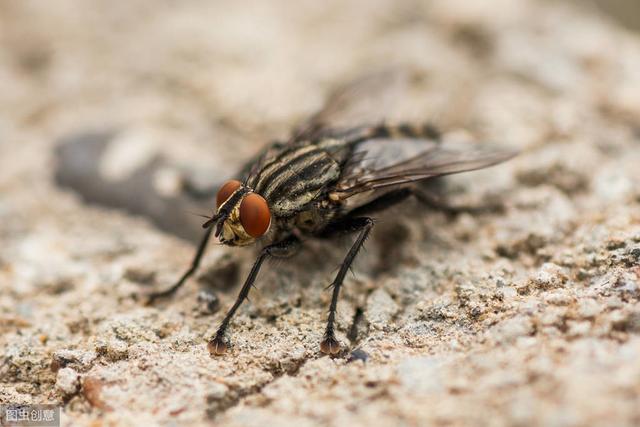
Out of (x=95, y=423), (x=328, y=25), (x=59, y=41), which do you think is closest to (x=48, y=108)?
(x=59, y=41)

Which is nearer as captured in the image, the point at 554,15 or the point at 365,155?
the point at 365,155

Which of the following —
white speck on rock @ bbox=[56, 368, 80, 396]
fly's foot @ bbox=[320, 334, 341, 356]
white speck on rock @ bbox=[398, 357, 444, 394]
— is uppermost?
white speck on rock @ bbox=[398, 357, 444, 394]

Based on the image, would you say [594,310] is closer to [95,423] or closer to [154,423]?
[154,423]

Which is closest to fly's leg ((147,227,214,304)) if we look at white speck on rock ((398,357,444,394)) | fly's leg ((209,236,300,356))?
fly's leg ((209,236,300,356))

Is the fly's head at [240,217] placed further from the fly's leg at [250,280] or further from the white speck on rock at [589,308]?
the white speck on rock at [589,308]

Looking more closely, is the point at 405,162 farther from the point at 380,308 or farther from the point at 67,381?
the point at 67,381

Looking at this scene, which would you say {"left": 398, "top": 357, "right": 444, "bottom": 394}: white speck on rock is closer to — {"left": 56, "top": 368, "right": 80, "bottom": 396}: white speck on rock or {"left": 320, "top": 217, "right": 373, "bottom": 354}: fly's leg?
{"left": 320, "top": 217, "right": 373, "bottom": 354}: fly's leg

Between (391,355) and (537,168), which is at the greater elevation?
(537,168)

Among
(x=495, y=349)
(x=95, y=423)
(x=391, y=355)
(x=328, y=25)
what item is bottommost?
(x=95, y=423)
